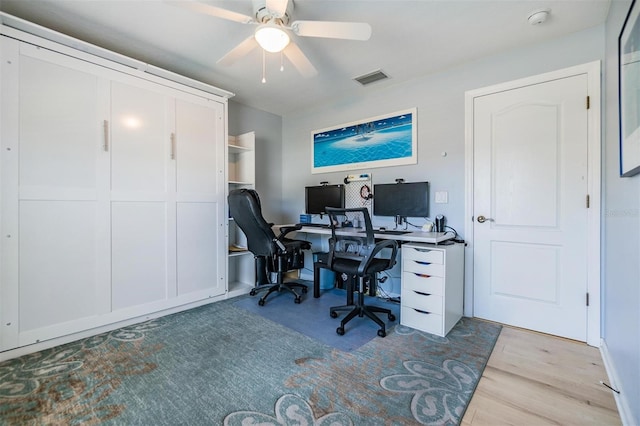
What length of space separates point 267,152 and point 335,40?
6.99ft

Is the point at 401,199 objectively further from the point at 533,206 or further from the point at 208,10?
the point at 208,10

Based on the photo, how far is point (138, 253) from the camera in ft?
8.09

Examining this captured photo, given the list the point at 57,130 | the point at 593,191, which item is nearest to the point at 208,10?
the point at 57,130

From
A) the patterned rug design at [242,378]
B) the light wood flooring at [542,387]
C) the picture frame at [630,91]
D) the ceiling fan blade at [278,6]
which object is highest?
the ceiling fan blade at [278,6]

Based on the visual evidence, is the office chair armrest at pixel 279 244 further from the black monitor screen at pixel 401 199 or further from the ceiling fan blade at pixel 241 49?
the ceiling fan blade at pixel 241 49

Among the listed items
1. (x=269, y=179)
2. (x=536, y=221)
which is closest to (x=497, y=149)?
(x=536, y=221)

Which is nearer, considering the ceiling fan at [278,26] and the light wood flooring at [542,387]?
the light wood flooring at [542,387]

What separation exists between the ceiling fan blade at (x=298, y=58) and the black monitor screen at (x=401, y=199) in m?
1.45

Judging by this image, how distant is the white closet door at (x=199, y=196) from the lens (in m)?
2.75

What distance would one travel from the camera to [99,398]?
1.49m

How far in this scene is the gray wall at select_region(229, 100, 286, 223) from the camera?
12.7 ft

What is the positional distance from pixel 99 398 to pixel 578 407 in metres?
2.58

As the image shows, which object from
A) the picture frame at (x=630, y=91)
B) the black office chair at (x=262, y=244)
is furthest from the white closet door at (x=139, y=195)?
the picture frame at (x=630, y=91)

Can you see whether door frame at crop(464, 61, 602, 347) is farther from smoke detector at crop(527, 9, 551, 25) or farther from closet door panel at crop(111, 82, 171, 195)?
closet door panel at crop(111, 82, 171, 195)
